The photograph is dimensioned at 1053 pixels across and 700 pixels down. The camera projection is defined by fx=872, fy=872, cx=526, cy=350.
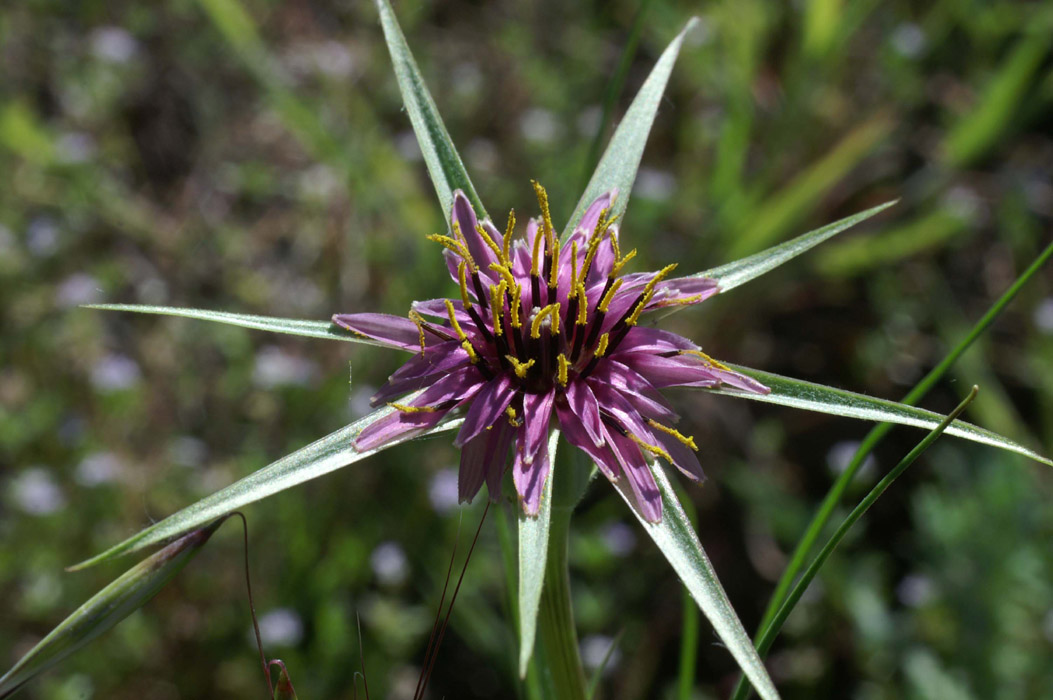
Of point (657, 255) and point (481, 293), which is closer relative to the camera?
point (481, 293)

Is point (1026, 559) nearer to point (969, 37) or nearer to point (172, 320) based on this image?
point (969, 37)

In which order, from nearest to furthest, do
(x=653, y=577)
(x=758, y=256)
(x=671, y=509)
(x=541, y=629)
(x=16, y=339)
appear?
(x=671, y=509) < (x=758, y=256) < (x=541, y=629) < (x=653, y=577) < (x=16, y=339)

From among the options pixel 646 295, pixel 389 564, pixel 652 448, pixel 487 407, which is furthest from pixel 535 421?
pixel 389 564

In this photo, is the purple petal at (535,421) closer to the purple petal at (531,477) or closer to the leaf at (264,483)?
the purple petal at (531,477)

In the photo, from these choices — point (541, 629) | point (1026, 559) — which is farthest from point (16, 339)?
point (1026, 559)

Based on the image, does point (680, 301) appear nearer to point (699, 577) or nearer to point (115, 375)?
point (699, 577)
